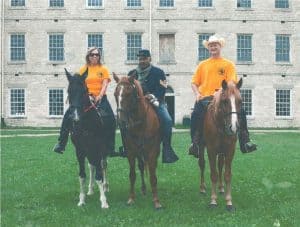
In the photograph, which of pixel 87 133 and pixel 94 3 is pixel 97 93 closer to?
pixel 87 133

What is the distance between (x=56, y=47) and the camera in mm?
41656

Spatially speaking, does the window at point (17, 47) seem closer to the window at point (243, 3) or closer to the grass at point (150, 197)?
the window at point (243, 3)

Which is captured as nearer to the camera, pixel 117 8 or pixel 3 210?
pixel 3 210

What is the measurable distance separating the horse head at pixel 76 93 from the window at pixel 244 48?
34.2m

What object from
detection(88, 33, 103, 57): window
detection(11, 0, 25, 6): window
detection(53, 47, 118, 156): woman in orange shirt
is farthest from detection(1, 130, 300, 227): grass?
detection(11, 0, 25, 6): window

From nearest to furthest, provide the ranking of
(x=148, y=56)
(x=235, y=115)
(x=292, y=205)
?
(x=235, y=115)
(x=292, y=205)
(x=148, y=56)

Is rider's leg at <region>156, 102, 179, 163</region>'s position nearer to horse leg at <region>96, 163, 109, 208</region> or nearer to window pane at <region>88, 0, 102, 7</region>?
horse leg at <region>96, 163, 109, 208</region>

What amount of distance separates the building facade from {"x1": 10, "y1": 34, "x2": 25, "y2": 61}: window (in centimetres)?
7

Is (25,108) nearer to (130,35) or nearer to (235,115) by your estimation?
(130,35)

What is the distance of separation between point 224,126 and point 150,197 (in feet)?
7.11

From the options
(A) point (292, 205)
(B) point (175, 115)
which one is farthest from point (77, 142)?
(B) point (175, 115)

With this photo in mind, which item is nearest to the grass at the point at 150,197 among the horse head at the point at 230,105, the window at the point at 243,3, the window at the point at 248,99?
the horse head at the point at 230,105

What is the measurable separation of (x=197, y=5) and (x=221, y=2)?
183cm

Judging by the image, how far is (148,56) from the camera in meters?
9.98
